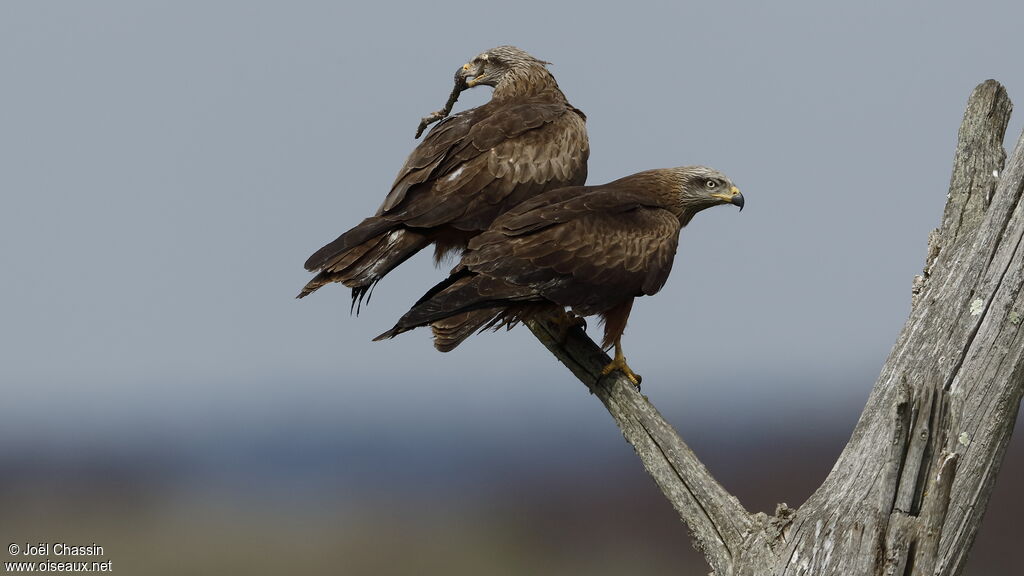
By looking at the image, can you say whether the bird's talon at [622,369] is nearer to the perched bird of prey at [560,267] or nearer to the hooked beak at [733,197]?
the perched bird of prey at [560,267]

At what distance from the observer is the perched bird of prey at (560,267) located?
7.14 m

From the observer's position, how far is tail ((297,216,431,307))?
7.54 m

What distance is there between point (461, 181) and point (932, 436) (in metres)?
3.91

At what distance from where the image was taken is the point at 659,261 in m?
7.80

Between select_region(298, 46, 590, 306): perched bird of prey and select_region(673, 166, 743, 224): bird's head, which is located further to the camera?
select_region(673, 166, 743, 224): bird's head

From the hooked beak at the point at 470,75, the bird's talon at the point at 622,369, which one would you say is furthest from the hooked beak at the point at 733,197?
the hooked beak at the point at 470,75

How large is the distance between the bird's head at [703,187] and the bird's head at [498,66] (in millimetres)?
2034

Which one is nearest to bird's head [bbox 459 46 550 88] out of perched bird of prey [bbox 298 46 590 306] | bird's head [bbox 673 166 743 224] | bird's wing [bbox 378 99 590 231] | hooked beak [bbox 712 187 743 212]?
perched bird of prey [bbox 298 46 590 306]

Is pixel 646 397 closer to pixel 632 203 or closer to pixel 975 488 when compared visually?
pixel 632 203

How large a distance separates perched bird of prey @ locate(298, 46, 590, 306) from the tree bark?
223cm

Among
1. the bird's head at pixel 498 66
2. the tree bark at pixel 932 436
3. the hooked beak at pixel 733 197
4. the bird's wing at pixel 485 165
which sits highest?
the bird's head at pixel 498 66

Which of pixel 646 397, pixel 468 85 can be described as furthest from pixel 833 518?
pixel 468 85

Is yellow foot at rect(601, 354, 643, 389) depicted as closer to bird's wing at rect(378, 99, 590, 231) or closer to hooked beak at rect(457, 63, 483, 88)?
bird's wing at rect(378, 99, 590, 231)

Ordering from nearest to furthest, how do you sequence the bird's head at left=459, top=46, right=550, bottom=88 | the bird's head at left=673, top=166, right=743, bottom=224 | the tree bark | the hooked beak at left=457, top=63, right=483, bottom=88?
the tree bark < the bird's head at left=673, top=166, right=743, bottom=224 < the bird's head at left=459, top=46, right=550, bottom=88 < the hooked beak at left=457, top=63, right=483, bottom=88
